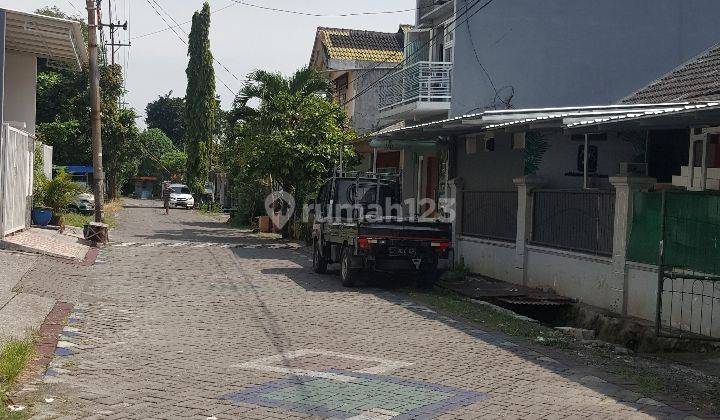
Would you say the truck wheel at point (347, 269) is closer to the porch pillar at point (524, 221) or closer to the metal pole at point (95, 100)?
the porch pillar at point (524, 221)

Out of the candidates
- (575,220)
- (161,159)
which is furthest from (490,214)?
(161,159)

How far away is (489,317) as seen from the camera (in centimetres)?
1353

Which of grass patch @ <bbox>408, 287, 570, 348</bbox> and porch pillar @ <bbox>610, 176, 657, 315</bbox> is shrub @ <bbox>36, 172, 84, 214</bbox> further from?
porch pillar @ <bbox>610, 176, 657, 315</bbox>

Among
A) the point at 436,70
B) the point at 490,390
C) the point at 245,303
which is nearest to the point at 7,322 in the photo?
the point at 245,303

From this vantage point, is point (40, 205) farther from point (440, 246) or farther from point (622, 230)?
point (622, 230)

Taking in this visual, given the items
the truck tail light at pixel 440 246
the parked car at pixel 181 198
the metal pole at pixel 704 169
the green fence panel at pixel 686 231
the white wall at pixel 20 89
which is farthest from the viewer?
the parked car at pixel 181 198

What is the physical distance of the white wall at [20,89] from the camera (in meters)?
25.8

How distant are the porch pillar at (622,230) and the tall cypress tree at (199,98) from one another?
53.3 metres

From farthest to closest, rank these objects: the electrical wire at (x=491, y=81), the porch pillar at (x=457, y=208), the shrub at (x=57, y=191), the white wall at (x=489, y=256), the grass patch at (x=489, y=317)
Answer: the shrub at (x=57, y=191)
the electrical wire at (x=491, y=81)
the porch pillar at (x=457, y=208)
the white wall at (x=489, y=256)
the grass patch at (x=489, y=317)

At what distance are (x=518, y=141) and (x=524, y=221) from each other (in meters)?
2.87

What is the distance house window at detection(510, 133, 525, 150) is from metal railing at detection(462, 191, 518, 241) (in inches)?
50.0

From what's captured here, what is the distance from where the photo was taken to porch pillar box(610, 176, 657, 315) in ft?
42.2

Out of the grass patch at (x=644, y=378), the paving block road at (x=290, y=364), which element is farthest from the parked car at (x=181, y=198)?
the grass patch at (x=644, y=378)

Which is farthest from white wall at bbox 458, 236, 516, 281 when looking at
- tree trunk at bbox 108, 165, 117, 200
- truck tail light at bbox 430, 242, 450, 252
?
tree trunk at bbox 108, 165, 117, 200
